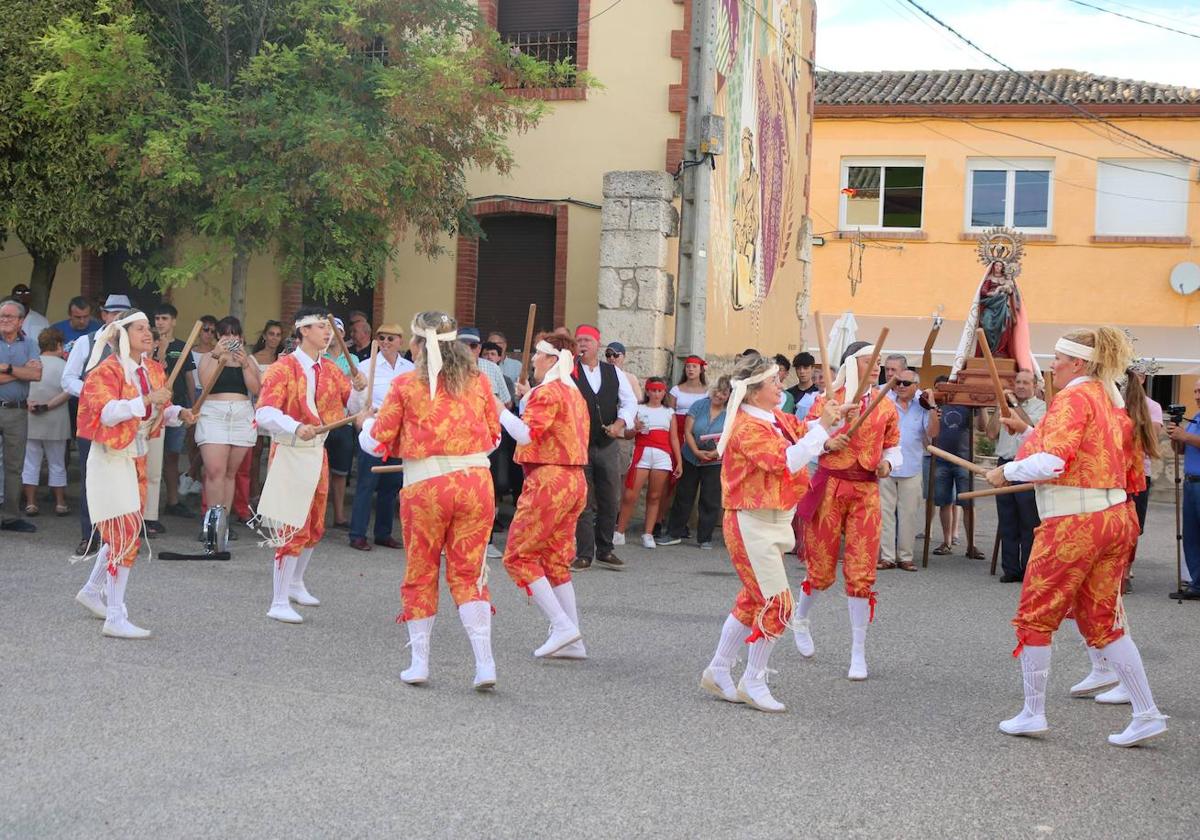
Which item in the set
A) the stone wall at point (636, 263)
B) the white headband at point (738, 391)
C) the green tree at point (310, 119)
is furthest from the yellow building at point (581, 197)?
the white headband at point (738, 391)

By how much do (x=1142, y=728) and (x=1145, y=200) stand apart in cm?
2308

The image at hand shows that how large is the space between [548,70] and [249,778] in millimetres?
10159

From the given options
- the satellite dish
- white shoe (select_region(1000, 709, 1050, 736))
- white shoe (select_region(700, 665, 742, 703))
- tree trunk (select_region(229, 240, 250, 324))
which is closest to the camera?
white shoe (select_region(1000, 709, 1050, 736))

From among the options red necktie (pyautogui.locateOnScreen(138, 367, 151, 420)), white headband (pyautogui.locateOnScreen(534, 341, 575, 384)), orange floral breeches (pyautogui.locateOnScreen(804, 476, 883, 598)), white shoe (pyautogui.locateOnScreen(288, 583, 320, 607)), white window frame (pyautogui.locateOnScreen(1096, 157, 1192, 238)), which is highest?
white window frame (pyautogui.locateOnScreen(1096, 157, 1192, 238))

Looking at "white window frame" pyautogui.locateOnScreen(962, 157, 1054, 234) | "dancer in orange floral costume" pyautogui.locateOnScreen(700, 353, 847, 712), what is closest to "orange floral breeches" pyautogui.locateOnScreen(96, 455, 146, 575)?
"dancer in orange floral costume" pyautogui.locateOnScreen(700, 353, 847, 712)

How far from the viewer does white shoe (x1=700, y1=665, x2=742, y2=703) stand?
6.55m

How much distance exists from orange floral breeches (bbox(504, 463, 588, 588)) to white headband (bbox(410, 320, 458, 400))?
4.09 feet

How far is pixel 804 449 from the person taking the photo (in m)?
6.28

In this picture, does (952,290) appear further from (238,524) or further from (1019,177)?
(238,524)

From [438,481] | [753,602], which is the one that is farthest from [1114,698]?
[438,481]

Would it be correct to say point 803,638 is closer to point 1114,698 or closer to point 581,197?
point 1114,698

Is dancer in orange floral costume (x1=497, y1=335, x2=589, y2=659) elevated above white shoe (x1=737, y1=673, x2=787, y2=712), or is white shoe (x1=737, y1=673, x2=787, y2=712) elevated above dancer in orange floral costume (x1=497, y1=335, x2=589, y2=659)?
dancer in orange floral costume (x1=497, y1=335, x2=589, y2=659)

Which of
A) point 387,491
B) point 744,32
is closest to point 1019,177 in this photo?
point 744,32

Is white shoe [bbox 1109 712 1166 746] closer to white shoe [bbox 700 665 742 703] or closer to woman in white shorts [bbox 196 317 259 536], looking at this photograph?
white shoe [bbox 700 665 742 703]
